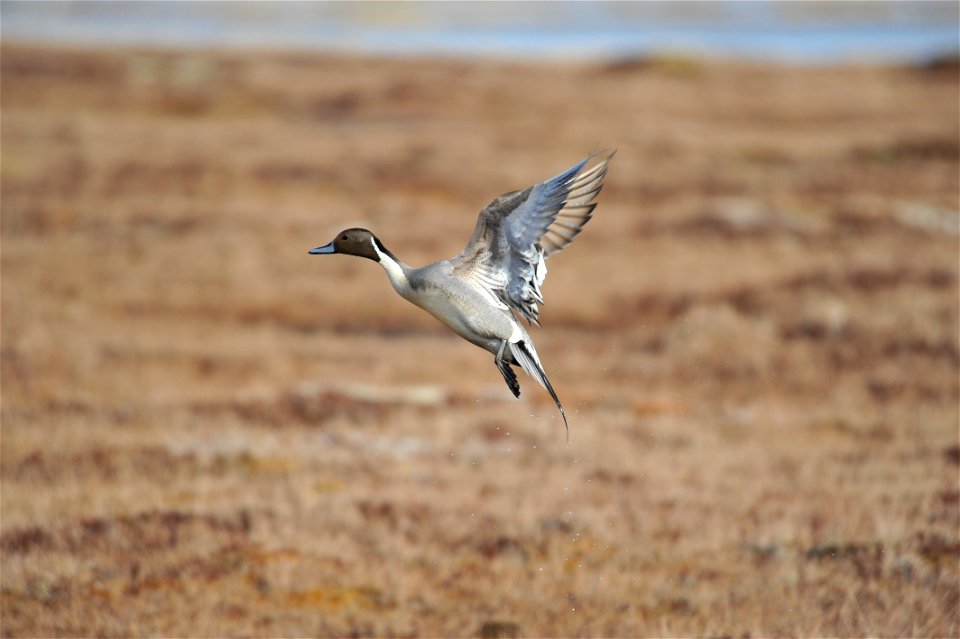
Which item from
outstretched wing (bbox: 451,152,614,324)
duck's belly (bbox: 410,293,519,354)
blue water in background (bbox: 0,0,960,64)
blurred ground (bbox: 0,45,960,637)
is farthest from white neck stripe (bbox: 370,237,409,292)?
blue water in background (bbox: 0,0,960,64)

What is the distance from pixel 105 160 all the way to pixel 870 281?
81.8 ft

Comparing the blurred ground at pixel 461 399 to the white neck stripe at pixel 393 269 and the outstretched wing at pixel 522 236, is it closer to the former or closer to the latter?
the outstretched wing at pixel 522 236

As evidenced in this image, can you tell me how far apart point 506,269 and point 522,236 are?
0.19 m

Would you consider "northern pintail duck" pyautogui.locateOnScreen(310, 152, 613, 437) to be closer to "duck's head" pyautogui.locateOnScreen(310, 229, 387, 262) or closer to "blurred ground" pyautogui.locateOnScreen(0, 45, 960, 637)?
"duck's head" pyautogui.locateOnScreen(310, 229, 387, 262)

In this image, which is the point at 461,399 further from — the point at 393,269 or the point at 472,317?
the point at 393,269

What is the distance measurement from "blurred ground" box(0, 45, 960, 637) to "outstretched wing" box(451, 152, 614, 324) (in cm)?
316

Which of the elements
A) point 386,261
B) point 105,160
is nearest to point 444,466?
point 386,261

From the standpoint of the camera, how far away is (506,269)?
5211 millimetres

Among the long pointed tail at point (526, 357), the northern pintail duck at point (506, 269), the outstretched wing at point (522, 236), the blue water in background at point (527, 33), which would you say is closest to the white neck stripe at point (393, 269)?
the northern pintail duck at point (506, 269)

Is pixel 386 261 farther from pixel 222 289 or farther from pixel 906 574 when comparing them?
pixel 222 289

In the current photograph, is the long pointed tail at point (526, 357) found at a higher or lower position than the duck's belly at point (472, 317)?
lower

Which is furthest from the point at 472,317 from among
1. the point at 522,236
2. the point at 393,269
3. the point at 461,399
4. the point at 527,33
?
the point at 527,33

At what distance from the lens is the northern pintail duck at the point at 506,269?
15.7ft

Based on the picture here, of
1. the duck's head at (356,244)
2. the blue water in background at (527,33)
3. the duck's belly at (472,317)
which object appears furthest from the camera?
the blue water in background at (527,33)
